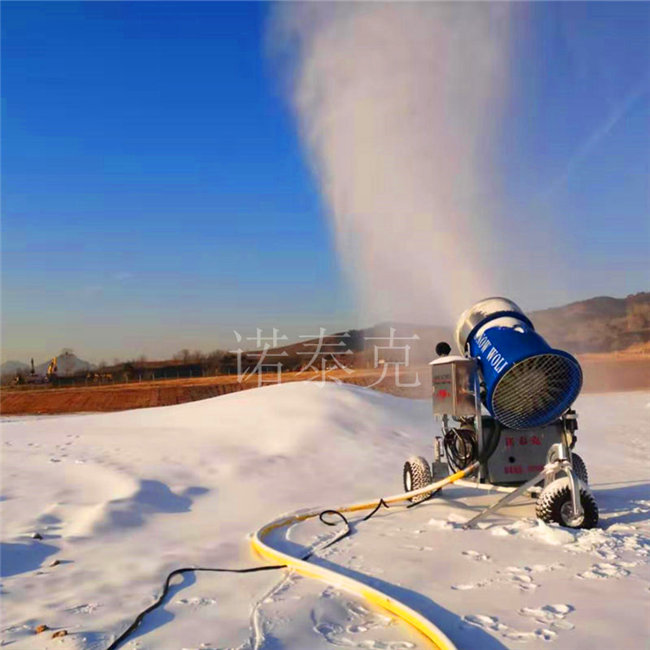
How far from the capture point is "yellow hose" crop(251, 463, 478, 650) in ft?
12.0

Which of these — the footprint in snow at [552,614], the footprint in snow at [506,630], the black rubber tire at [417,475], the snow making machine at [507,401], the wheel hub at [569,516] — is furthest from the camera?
the black rubber tire at [417,475]

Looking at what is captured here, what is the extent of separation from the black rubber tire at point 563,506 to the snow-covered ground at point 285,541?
0.25 m

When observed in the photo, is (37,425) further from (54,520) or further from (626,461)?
(626,461)

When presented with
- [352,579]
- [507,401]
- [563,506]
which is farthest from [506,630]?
[507,401]

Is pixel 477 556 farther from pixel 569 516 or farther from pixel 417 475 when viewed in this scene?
pixel 417 475

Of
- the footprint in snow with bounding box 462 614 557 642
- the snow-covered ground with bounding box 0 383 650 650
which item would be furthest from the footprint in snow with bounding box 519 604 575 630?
the footprint in snow with bounding box 462 614 557 642

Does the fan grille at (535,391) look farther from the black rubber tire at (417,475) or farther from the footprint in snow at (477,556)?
the footprint in snow at (477,556)

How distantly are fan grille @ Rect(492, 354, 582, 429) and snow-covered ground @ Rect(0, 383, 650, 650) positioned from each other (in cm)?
115

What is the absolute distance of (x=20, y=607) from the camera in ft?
14.5

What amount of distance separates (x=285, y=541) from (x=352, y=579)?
163cm

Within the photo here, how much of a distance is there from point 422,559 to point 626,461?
828 centimetres

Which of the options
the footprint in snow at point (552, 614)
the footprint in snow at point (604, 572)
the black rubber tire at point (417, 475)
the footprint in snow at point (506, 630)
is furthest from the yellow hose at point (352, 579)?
the footprint in snow at point (604, 572)

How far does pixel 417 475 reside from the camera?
7988mm

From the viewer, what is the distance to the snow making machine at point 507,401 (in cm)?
688
